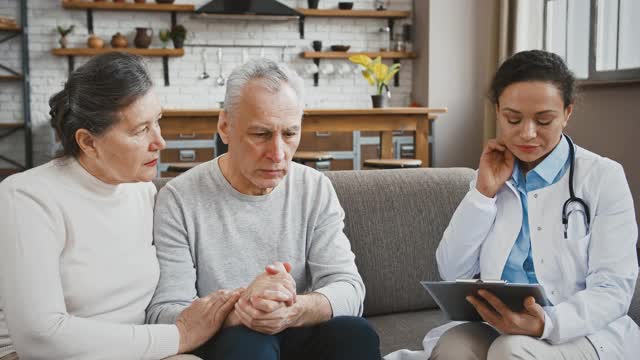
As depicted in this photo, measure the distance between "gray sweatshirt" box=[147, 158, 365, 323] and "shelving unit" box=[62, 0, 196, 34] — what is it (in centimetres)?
522

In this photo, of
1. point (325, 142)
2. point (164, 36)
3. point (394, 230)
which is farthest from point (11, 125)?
point (394, 230)

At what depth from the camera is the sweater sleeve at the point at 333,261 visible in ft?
5.34

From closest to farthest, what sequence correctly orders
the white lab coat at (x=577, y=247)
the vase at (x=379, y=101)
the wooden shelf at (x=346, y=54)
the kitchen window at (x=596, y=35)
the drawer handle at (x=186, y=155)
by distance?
the white lab coat at (x=577, y=247) < the kitchen window at (x=596, y=35) < the vase at (x=379, y=101) < the drawer handle at (x=186, y=155) < the wooden shelf at (x=346, y=54)

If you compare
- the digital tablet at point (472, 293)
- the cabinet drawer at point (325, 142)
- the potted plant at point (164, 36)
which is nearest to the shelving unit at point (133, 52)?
the potted plant at point (164, 36)

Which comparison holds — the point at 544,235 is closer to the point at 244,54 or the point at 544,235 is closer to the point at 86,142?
the point at 86,142

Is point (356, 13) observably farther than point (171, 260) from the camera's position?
Yes

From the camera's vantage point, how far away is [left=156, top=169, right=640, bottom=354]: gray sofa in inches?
80.9

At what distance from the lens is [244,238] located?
1653 mm

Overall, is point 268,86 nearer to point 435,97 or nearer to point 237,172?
point 237,172

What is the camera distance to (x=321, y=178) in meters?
1.77

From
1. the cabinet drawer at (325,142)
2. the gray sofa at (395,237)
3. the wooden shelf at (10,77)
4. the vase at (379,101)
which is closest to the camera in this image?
the gray sofa at (395,237)

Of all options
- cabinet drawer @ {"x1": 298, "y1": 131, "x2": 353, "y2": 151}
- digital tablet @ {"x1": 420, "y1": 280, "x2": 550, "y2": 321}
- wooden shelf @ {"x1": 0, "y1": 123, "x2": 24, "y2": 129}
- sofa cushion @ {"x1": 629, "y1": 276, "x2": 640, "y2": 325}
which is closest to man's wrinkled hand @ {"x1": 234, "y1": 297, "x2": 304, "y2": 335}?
digital tablet @ {"x1": 420, "y1": 280, "x2": 550, "y2": 321}

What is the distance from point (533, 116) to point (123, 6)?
5.64 metres

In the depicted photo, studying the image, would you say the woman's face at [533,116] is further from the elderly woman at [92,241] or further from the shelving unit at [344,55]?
the shelving unit at [344,55]
